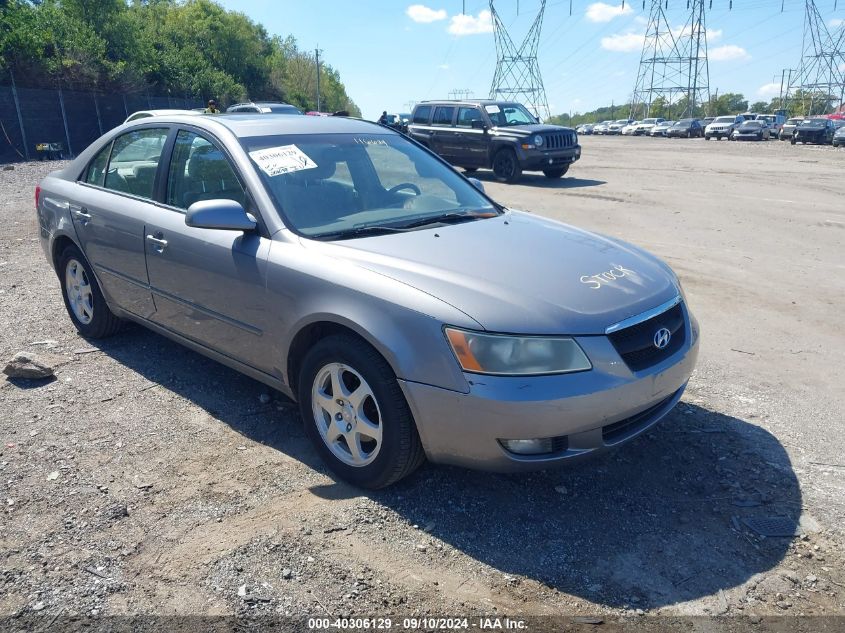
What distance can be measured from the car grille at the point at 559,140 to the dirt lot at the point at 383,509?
11851mm

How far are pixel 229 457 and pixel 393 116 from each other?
30.3 metres

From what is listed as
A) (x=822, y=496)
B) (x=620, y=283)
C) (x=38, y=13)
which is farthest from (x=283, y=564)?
(x=38, y=13)

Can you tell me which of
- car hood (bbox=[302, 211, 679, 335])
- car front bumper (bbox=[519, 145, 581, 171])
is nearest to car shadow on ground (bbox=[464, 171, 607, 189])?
car front bumper (bbox=[519, 145, 581, 171])

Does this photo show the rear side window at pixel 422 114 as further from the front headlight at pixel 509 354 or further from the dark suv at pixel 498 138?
the front headlight at pixel 509 354

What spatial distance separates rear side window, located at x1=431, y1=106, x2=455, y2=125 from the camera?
17.8 m

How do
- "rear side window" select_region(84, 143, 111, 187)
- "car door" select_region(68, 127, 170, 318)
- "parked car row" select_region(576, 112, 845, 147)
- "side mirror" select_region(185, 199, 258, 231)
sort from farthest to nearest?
"parked car row" select_region(576, 112, 845, 147) < "rear side window" select_region(84, 143, 111, 187) < "car door" select_region(68, 127, 170, 318) < "side mirror" select_region(185, 199, 258, 231)

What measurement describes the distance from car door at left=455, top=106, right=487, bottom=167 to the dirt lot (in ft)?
41.3

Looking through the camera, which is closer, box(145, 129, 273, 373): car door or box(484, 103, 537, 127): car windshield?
box(145, 129, 273, 373): car door

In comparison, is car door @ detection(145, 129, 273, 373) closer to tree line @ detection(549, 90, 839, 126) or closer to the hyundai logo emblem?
the hyundai logo emblem

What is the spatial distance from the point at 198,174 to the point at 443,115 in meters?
14.8

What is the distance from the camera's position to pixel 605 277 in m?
3.25

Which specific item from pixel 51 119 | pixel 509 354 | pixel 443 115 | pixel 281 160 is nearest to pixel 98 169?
pixel 281 160

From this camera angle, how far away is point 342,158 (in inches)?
161

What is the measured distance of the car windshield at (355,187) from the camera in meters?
3.63
